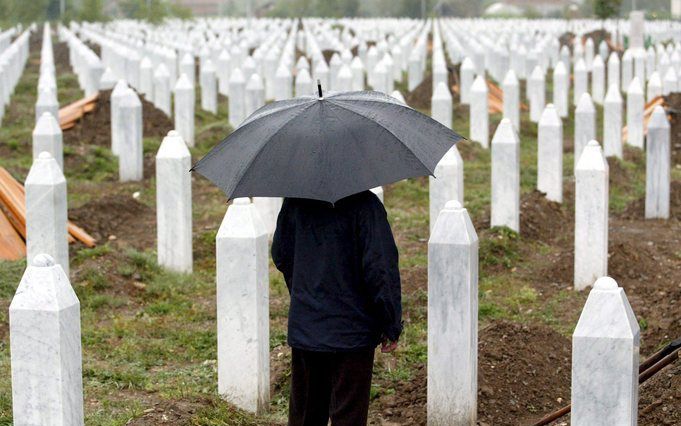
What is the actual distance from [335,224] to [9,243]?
5.20 meters

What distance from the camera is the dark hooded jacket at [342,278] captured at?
516cm

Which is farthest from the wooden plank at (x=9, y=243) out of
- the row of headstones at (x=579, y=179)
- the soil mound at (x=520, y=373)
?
the soil mound at (x=520, y=373)

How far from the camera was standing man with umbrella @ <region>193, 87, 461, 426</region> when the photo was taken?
5.12m

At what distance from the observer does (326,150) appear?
5191 mm

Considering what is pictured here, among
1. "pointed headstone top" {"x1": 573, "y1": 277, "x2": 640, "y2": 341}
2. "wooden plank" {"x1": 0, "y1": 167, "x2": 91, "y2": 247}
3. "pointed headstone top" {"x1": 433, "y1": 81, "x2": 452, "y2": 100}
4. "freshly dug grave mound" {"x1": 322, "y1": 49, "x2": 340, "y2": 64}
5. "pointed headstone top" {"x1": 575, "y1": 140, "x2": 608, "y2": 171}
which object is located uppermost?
"freshly dug grave mound" {"x1": 322, "y1": 49, "x2": 340, "y2": 64}

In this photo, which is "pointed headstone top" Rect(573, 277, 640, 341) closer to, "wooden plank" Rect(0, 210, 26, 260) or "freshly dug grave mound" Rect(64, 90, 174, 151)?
"wooden plank" Rect(0, 210, 26, 260)

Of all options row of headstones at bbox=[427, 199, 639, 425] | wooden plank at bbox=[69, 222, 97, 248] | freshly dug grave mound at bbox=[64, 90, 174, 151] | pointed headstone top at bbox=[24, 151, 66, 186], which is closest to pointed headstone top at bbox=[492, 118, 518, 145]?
wooden plank at bbox=[69, 222, 97, 248]

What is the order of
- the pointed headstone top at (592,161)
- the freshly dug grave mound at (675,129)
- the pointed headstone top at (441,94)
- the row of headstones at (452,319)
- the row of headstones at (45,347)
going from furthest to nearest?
the pointed headstone top at (441,94)
the freshly dug grave mound at (675,129)
the pointed headstone top at (592,161)
the row of headstones at (452,319)
the row of headstones at (45,347)

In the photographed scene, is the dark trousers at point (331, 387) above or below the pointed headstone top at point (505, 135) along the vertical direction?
below

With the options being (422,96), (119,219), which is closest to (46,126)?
(119,219)

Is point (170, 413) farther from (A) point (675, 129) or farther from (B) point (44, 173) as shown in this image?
(A) point (675, 129)

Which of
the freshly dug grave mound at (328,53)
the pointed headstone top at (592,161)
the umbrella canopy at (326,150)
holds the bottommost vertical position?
the pointed headstone top at (592,161)

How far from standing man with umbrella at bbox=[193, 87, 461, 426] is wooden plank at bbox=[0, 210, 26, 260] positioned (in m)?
4.67

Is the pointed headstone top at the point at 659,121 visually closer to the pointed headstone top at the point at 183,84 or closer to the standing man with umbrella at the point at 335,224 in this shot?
the standing man with umbrella at the point at 335,224
